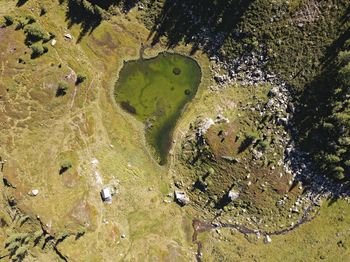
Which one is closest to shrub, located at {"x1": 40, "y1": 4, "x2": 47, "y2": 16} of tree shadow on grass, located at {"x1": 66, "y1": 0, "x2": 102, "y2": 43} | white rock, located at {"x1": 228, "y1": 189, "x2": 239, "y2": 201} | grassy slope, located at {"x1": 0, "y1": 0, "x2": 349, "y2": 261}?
grassy slope, located at {"x1": 0, "y1": 0, "x2": 349, "y2": 261}

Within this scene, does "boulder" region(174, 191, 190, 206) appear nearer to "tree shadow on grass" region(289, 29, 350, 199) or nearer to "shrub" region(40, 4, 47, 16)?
"tree shadow on grass" region(289, 29, 350, 199)

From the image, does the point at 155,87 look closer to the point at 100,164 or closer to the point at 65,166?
the point at 100,164

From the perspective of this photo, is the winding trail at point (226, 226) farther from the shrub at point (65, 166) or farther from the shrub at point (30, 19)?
the shrub at point (30, 19)

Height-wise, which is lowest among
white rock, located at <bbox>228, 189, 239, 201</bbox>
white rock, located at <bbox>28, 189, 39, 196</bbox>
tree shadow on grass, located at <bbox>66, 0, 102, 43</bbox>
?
white rock, located at <bbox>28, 189, 39, 196</bbox>

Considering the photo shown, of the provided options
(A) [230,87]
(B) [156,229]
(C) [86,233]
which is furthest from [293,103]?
(C) [86,233]

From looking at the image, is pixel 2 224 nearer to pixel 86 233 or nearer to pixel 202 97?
pixel 86 233
